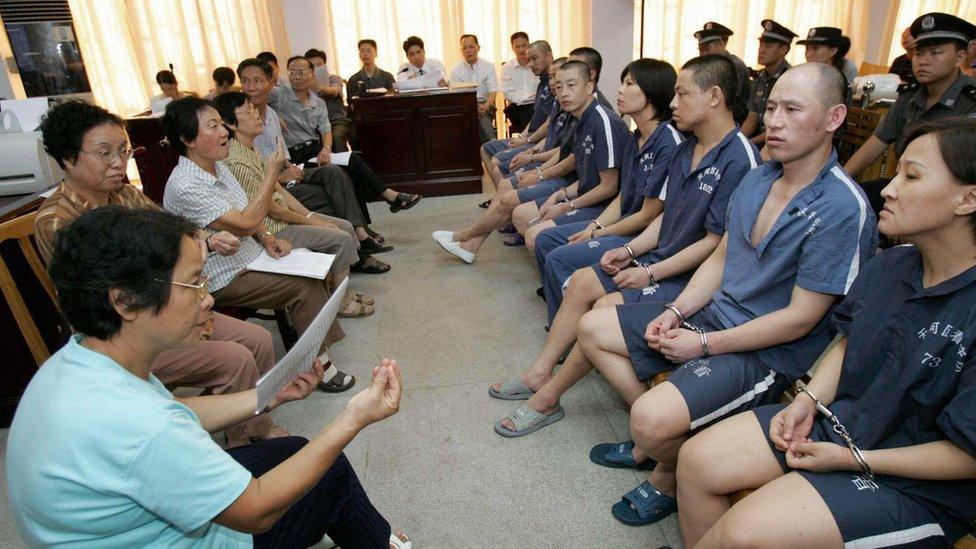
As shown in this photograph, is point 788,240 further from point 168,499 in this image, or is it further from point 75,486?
point 75,486

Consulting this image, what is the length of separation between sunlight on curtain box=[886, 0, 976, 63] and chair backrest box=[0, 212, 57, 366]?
8039 millimetres

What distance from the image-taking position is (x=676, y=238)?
196 cm

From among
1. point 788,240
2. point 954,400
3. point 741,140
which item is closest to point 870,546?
point 954,400

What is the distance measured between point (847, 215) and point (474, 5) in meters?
5.83

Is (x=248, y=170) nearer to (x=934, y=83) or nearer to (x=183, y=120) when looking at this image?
(x=183, y=120)

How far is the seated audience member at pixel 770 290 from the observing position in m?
1.34

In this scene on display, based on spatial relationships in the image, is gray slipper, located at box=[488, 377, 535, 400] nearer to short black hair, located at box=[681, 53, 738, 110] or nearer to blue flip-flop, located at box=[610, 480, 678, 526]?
blue flip-flop, located at box=[610, 480, 678, 526]

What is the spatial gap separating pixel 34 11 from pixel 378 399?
6173 millimetres

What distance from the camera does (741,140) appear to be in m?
1.82

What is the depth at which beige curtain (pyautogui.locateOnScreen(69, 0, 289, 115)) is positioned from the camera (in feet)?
→ 18.8

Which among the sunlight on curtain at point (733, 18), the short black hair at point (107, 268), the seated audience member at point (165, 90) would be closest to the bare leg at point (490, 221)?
the short black hair at point (107, 268)

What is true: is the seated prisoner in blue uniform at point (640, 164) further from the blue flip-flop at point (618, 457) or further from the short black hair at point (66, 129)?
the short black hair at point (66, 129)

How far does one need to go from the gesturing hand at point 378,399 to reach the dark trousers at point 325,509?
0.99 feet

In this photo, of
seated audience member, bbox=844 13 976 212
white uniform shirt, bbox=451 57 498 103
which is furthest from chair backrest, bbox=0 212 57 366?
white uniform shirt, bbox=451 57 498 103
